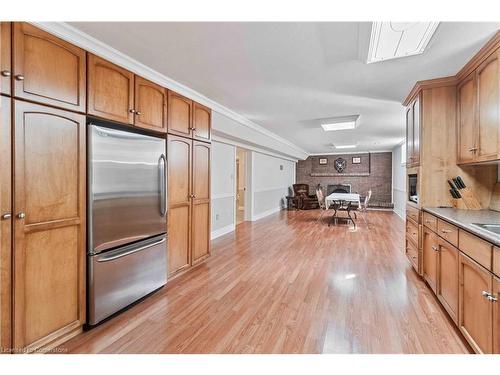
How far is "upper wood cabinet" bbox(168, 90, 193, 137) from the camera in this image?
9.25ft

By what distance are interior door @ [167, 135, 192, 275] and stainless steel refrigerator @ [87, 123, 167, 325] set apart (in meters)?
0.16

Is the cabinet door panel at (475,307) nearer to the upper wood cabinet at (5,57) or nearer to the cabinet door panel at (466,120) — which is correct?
the cabinet door panel at (466,120)

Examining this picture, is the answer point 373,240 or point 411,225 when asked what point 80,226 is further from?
point 373,240

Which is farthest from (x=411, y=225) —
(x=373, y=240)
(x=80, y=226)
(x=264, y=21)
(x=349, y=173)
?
(x=349, y=173)

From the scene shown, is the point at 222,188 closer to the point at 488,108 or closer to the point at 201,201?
the point at 201,201

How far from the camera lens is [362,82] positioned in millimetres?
2969

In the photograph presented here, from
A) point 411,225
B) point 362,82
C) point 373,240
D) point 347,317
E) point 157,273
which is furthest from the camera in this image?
point 373,240

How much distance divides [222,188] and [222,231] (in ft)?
3.15

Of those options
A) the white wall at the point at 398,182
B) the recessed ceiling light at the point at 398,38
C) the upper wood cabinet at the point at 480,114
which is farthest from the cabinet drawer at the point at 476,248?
the white wall at the point at 398,182

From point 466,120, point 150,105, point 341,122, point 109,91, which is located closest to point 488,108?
point 466,120

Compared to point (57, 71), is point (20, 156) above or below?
below

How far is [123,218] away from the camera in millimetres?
2217

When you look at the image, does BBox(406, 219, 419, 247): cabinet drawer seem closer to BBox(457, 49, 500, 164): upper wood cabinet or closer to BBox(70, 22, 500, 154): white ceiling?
BBox(457, 49, 500, 164): upper wood cabinet
